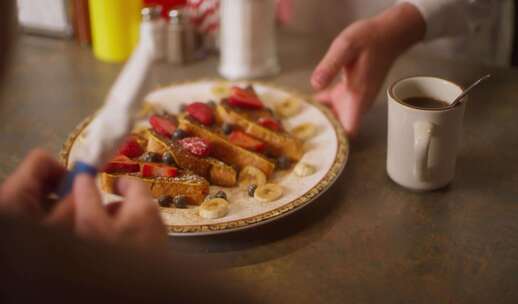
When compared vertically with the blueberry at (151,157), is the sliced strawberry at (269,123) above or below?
above

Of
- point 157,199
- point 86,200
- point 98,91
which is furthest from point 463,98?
point 98,91

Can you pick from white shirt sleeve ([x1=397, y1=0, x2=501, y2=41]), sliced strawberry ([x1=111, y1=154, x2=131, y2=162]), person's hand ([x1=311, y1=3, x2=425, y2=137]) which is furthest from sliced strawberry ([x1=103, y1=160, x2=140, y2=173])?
white shirt sleeve ([x1=397, y1=0, x2=501, y2=41])

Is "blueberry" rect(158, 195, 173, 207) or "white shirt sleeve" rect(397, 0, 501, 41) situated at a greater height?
"white shirt sleeve" rect(397, 0, 501, 41)

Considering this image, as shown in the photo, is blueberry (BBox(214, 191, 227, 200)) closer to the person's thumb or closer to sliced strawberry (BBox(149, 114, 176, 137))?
sliced strawberry (BBox(149, 114, 176, 137))

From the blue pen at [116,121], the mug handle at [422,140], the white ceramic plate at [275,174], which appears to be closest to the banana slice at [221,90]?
the white ceramic plate at [275,174]

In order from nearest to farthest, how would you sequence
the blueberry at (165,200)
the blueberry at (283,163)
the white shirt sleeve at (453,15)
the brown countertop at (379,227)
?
the brown countertop at (379,227)
the blueberry at (165,200)
the blueberry at (283,163)
the white shirt sleeve at (453,15)

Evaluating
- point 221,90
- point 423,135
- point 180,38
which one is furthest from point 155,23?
point 423,135

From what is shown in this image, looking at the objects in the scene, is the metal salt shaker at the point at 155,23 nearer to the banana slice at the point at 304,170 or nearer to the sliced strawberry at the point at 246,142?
the sliced strawberry at the point at 246,142
